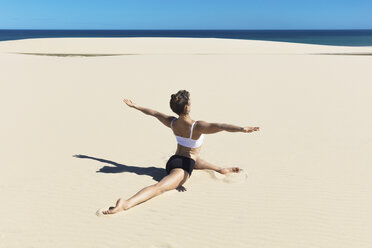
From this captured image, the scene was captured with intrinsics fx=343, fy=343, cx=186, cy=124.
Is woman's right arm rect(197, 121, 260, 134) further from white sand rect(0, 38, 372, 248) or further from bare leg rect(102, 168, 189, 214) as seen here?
white sand rect(0, 38, 372, 248)

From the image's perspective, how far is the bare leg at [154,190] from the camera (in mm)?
4191

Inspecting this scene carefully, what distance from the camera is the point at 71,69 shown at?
17.0m

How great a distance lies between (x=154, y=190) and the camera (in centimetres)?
450

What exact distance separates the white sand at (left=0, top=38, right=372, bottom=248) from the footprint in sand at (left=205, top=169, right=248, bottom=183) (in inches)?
1.5

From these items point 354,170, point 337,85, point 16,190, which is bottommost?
point 16,190

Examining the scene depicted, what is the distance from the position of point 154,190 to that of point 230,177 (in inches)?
53.5

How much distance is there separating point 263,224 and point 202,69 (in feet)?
43.5

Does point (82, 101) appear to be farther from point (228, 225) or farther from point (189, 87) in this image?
point (228, 225)

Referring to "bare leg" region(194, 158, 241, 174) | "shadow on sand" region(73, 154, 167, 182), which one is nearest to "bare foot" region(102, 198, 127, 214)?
"shadow on sand" region(73, 154, 167, 182)

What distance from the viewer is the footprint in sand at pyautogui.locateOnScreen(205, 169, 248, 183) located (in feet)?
17.0

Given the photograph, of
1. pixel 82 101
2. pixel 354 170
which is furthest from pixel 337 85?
pixel 82 101

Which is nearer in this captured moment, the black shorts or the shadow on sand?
the black shorts

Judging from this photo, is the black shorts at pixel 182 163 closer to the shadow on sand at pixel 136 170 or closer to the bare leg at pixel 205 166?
the bare leg at pixel 205 166

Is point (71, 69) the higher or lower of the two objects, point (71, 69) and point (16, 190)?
the higher
